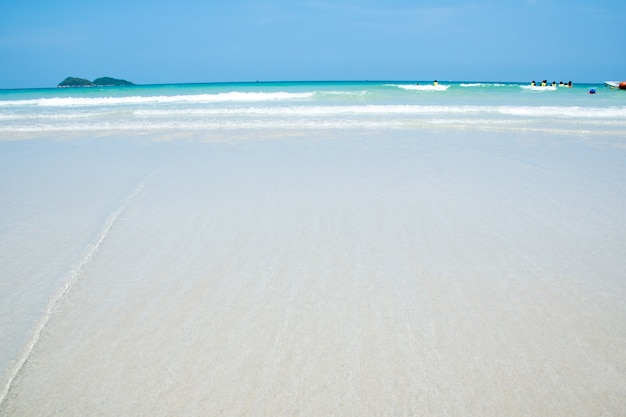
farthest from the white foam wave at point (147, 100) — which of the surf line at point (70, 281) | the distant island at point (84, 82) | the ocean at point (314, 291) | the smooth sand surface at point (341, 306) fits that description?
the distant island at point (84, 82)

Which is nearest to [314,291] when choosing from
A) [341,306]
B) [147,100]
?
[341,306]

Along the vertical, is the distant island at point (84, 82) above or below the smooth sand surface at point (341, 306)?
above

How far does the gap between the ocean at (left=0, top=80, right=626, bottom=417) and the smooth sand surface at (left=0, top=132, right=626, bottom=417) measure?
1 centimetres

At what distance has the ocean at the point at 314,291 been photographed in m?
1.98

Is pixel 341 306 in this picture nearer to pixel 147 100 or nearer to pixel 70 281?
pixel 70 281

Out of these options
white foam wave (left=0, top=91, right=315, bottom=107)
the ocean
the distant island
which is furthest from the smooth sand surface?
the distant island

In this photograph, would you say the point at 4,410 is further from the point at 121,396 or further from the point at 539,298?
the point at 539,298

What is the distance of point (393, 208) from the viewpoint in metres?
4.62

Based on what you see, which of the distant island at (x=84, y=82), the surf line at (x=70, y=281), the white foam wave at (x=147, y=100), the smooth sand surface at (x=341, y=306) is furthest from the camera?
the distant island at (x=84, y=82)

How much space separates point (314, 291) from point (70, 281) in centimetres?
197

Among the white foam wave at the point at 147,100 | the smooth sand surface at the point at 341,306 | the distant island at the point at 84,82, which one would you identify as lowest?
the smooth sand surface at the point at 341,306

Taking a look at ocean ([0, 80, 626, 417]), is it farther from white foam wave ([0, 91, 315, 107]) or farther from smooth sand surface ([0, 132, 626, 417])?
white foam wave ([0, 91, 315, 107])

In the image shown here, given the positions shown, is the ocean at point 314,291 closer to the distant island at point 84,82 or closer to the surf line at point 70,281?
the surf line at point 70,281

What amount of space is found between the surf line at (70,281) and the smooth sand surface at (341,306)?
0.08 ft
